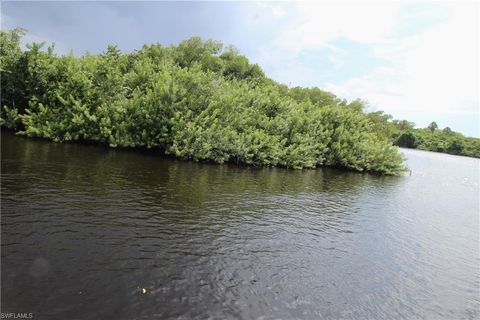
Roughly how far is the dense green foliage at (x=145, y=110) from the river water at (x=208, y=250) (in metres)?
9.49

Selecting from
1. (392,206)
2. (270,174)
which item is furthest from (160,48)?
(392,206)

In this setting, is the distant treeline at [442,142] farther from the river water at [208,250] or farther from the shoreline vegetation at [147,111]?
the river water at [208,250]

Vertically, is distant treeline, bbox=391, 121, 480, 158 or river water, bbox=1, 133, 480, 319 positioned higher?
distant treeline, bbox=391, 121, 480, 158

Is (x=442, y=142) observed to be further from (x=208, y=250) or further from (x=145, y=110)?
(x=208, y=250)

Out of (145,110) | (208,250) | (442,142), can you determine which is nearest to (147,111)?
(145,110)

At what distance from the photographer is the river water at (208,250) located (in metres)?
11.3

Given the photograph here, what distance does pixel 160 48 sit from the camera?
66.6 metres

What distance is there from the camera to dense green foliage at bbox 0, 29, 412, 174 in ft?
129

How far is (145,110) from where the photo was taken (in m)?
39.6

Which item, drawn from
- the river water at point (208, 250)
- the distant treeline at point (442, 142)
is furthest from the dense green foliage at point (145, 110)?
the distant treeline at point (442, 142)

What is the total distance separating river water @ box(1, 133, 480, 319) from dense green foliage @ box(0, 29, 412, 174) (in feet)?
31.1

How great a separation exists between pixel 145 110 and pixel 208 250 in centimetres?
2746

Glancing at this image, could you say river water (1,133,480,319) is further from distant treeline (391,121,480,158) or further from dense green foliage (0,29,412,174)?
distant treeline (391,121,480,158)

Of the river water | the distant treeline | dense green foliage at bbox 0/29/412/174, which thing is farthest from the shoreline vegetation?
the distant treeline
